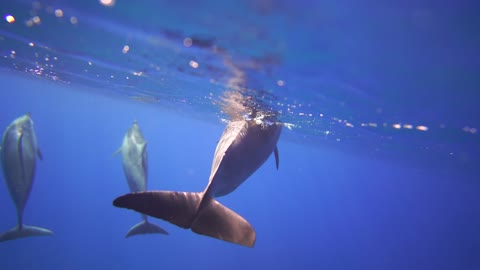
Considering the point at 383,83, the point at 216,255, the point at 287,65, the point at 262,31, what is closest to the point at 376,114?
the point at 383,83

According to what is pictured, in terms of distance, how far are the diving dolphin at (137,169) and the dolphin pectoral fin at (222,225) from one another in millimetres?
6817

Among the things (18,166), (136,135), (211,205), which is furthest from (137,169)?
(211,205)

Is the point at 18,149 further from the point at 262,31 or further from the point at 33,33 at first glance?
the point at 262,31

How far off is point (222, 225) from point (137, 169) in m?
7.93

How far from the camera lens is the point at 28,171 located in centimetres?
1165

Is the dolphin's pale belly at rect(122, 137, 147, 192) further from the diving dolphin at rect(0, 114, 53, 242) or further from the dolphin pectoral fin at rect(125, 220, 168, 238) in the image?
the diving dolphin at rect(0, 114, 53, 242)

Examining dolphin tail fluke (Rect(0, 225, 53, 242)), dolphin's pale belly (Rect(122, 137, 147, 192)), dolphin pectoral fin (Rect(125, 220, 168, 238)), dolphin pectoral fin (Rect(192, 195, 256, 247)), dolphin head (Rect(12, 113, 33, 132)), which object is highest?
dolphin head (Rect(12, 113, 33, 132))

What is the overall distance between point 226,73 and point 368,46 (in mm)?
5341

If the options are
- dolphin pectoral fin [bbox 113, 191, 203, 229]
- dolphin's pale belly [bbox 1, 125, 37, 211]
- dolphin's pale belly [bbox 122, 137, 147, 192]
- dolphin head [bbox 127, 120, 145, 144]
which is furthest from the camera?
dolphin head [bbox 127, 120, 145, 144]

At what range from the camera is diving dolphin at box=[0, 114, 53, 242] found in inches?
450

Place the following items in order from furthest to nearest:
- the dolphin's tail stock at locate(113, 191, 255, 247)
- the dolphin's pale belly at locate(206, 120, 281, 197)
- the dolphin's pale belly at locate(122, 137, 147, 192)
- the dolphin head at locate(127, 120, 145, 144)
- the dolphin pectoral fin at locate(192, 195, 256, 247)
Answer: the dolphin head at locate(127, 120, 145, 144)
the dolphin's pale belly at locate(122, 137, 147, 192)
the dolphin's pale belly at locate(206, 120, 281, 197)
the dolphin pectoral fin at locate(192, 195, 256, 247)
the dolphin's tail stock at locate(113, 191, 255, 247)

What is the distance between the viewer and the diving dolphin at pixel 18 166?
11.4 metres

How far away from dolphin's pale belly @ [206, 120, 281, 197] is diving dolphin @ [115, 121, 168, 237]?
573cm

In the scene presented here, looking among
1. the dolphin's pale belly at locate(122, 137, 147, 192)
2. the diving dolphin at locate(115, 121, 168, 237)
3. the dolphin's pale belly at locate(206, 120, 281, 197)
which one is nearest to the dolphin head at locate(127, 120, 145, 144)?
the diving dolphin at locate(115, 121, 168, 237)
